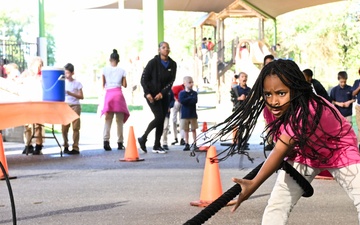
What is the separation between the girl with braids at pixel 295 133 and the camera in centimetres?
444

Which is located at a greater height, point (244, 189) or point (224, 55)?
point (224, 55)

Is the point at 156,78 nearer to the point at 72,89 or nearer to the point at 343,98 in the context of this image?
the point at 72,89

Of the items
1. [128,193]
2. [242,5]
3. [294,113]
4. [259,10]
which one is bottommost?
[128,193]

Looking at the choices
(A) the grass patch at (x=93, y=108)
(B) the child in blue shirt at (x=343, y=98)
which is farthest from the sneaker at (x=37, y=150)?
(A) the grass patch at (x=93, y=108)

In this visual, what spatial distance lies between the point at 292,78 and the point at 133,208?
446cm

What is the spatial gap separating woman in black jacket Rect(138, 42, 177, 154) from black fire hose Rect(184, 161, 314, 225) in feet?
34.8

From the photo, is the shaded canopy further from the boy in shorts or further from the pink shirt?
the pink shirt

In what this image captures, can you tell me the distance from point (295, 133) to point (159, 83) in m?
11.0

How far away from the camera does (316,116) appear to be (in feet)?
14.8

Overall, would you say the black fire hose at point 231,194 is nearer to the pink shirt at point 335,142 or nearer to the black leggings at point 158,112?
the pink shirt at point 335,142

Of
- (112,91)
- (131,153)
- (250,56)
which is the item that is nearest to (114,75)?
(112,91)

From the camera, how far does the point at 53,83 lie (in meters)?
14.5

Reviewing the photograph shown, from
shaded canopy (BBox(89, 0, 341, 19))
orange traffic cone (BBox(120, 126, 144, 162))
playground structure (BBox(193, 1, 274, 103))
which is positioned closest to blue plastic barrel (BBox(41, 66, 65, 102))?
orange traffic cone (BBox(120, 126, 144, 162))

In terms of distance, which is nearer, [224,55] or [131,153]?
[131,153]
